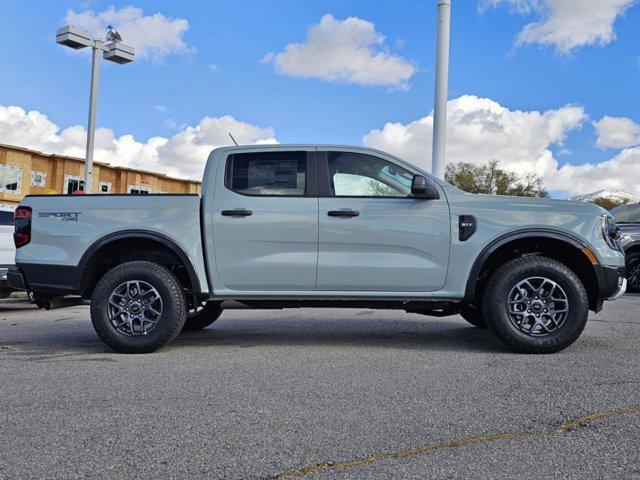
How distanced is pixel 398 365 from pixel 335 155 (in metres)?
1.97

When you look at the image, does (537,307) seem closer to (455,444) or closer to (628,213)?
(455,444)

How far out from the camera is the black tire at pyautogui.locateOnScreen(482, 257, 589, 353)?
201 inches

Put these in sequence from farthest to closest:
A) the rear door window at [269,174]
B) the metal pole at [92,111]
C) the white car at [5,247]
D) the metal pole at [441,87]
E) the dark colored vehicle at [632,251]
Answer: the metal pole at [92,111] → the metal pole at [441,87] → the dark colored vehicle at [632,251] → the white car at [5,247] → the rear door window at [269,174]

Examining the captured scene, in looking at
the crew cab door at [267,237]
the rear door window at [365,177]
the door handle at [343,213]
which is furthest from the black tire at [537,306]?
the crew cab door at [267,237]

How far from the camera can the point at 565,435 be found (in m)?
3.04

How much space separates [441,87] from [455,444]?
1072 centimetres

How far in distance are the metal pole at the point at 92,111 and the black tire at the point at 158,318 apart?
11.8 metres

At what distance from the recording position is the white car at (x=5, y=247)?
29.2ft

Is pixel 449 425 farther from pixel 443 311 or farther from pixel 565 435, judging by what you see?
pixel 443 311

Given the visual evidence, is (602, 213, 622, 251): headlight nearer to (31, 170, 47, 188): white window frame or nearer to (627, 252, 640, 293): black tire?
(627, 252, 640, 293): black tire

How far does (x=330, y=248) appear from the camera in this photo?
5289mm

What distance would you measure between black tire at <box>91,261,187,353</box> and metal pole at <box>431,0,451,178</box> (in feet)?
27.3

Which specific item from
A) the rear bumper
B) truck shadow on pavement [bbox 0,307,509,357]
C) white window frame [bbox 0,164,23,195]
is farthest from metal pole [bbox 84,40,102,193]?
white window frame [bbox 0,164,23,195]

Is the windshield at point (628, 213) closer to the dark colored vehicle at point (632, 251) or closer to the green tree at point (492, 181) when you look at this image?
the dark colored vehicle at point (632, 251)
